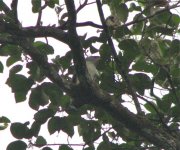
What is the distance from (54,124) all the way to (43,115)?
8 cm

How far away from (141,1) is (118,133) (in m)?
0.72

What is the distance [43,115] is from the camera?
229 centimetres

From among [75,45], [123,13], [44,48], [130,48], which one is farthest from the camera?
[44,48]

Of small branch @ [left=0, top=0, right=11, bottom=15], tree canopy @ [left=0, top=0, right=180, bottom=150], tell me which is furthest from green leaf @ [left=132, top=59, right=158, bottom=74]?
small branch @ [left=0, top=0, right=11, bottom=15]

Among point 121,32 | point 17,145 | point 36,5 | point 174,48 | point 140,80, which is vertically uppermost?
point 36,5

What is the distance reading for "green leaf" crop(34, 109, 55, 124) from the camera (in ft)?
7.49

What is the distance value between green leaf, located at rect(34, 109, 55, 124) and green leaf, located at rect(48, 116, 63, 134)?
0.11ft

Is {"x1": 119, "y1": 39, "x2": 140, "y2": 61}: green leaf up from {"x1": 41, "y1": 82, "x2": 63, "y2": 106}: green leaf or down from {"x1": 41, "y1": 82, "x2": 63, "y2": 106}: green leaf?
up

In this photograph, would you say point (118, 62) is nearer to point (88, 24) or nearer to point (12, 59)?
point (88, 24)

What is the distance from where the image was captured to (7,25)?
84.5 inches

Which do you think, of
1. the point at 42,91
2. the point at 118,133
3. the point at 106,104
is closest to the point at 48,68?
the point at 42,91

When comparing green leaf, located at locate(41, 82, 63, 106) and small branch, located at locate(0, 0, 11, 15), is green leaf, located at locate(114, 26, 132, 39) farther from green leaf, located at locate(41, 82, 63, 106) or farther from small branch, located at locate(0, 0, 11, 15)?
small branch, located at locate(0, 0, 11, 15)

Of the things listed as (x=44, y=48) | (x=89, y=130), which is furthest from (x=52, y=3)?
(x=89, y=130)

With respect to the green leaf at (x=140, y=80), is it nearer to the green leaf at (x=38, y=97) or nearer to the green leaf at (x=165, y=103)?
the green leaf at (x=165, y=103)
